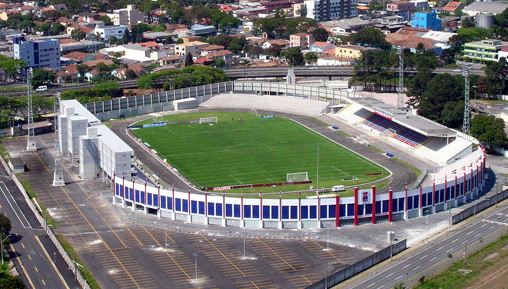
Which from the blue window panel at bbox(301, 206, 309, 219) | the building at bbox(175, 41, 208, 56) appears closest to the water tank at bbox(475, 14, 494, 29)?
the building at bbox(175, 41, 208, 56)

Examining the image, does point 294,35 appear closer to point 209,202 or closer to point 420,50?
point 420,50

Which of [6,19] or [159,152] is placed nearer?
[159,152]

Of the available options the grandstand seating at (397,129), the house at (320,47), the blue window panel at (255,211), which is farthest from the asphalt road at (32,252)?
the house at (320,47)

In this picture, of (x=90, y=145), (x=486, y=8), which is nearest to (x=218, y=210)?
(x=90, y=145)

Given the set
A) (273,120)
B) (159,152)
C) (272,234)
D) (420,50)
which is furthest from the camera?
(420,50)

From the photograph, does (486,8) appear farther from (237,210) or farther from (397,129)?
(237,210)

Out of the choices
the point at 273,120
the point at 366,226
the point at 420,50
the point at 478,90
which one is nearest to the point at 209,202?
the point at 366,226
